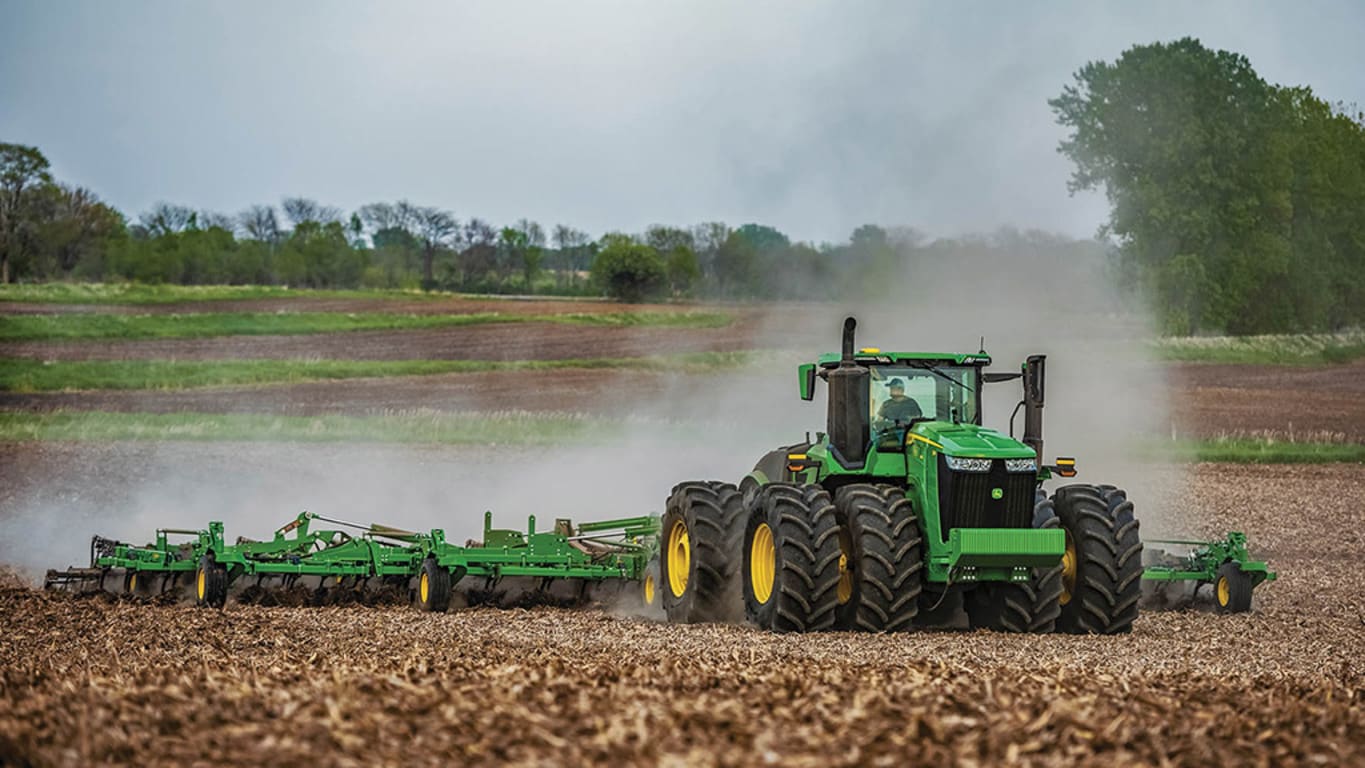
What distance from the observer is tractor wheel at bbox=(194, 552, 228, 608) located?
17172 millimetres

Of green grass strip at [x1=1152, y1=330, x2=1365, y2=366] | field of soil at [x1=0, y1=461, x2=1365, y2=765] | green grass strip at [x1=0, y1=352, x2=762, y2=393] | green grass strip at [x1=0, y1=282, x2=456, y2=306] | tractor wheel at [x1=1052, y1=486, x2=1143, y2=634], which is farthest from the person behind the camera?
green grass strip at [x1=0, y1=282, x2=456, y2=306]

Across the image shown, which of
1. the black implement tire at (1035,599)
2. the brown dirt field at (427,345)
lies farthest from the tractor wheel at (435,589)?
the brown dirt field at (427,345)

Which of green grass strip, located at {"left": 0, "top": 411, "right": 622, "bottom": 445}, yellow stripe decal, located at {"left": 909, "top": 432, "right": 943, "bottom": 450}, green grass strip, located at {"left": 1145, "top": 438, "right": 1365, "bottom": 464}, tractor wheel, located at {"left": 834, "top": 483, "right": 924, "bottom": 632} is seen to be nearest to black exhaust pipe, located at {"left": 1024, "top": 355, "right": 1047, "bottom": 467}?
yellow stripe decal, located at {"left": 909, "top": 432, "right": 943, "bottom": 450}

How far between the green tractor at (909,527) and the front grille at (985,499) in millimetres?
11

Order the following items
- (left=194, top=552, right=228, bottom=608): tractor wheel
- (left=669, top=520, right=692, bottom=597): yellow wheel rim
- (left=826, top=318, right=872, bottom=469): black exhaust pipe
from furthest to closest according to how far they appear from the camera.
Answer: (left=194, top=552, right=228, bottom=608): tractor wheel
(left=669, top=520, right=692, bottom=597): yellow wheel rim
(left=826, top=318, right=872, bottom=469): black exhaust pipe

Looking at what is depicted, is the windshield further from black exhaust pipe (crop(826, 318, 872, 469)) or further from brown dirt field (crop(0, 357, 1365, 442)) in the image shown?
brown dirt field (crop(0, 357, 1365, 442))

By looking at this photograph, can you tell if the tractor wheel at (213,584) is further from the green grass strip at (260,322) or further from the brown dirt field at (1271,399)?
the green grass strip at (260,322)

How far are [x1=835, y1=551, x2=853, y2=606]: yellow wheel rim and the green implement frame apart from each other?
4230 millimetres

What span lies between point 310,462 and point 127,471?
3.51 metres

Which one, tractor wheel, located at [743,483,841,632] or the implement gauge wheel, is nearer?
tractor wheel, located at [743,483,841,632]

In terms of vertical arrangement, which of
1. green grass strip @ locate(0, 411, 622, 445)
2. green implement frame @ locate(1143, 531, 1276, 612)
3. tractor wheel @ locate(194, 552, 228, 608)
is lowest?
tractor wheel @ locate(194, 552, 228, 608)

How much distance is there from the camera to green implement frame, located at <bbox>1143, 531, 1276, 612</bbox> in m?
16.7

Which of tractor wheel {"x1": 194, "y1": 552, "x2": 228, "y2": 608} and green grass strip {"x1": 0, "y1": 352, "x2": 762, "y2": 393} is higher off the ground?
green grass strip {"x1": 0, "y1": 352, "x2": 762, "y2": 393}

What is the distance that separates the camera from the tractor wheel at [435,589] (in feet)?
54.9
